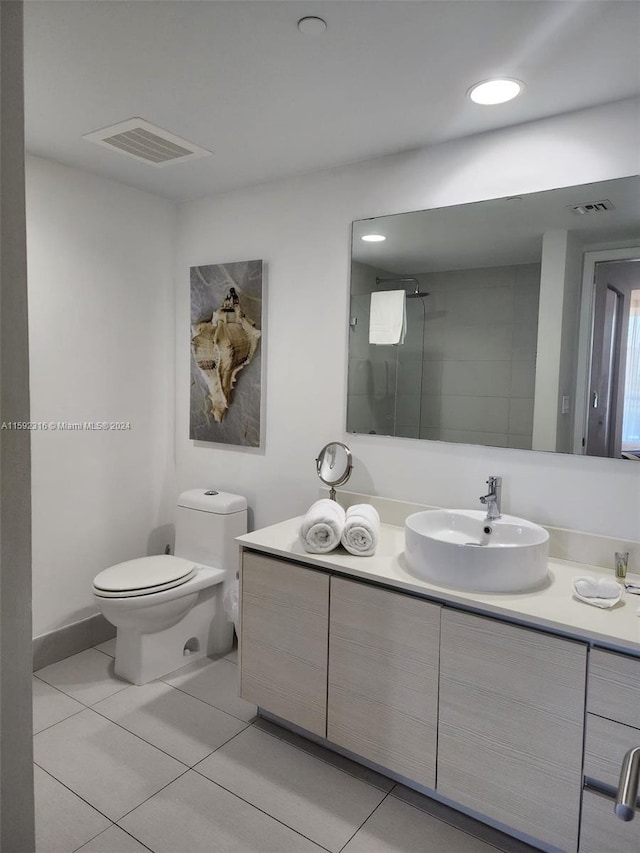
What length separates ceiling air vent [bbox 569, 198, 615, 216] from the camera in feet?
6.18

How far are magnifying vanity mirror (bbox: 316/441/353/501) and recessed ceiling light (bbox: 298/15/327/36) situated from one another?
4.88ft

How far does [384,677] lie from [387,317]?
1.39 meters

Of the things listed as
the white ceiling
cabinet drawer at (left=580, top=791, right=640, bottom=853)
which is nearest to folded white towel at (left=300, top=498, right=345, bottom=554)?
cabinet drawer at (left=580, top=791, right=640, bottom=853)

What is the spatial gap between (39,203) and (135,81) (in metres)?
0.97

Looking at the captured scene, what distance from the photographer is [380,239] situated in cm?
238

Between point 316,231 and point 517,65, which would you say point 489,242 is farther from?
point 316,231

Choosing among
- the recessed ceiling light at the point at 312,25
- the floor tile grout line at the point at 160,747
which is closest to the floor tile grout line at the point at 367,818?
the floor tile grout line at the point at 160,747

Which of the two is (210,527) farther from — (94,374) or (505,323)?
(505,323)

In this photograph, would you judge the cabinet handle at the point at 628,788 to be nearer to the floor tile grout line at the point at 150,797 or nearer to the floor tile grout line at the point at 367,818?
the floor tile grout line at the point at 367,818

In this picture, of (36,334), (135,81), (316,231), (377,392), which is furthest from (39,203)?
(377,392)

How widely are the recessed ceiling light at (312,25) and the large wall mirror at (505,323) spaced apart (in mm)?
883

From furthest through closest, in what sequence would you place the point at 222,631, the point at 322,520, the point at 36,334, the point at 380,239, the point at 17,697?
the point at 222,631 < the point at 36,334 < the point at 380,239 < the point at 322,520 < the point at 17,697

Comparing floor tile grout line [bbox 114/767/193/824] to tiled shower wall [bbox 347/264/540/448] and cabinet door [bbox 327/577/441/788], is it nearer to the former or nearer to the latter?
cabinet door [bbox 327/577/441/788]

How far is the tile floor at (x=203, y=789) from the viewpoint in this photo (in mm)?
1696
